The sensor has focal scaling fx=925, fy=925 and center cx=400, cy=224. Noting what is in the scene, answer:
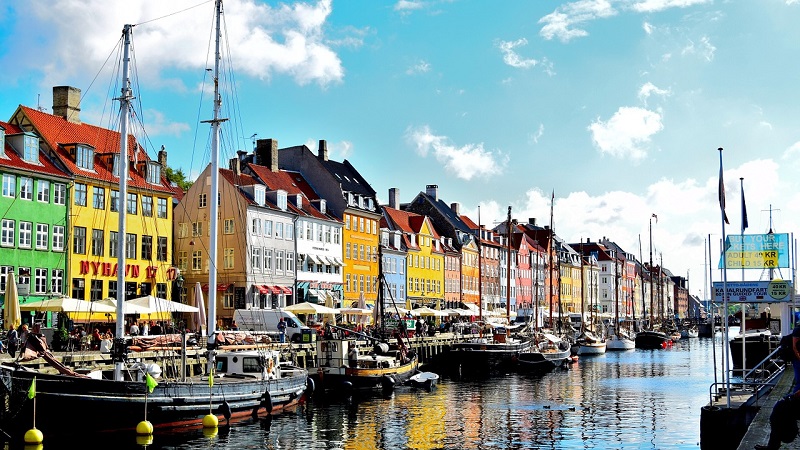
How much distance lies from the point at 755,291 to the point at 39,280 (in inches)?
1688

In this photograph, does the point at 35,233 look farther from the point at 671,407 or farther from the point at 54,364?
the point at 671,407

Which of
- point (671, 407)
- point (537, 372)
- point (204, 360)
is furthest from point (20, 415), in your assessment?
point (537, 372)

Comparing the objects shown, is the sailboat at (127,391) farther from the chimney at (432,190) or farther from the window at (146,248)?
the chimney at (432,190)

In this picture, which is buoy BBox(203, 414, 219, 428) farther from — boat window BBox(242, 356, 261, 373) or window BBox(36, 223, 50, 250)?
window BBox(36, 223, 50, 250)

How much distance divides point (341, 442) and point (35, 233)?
31.9 m

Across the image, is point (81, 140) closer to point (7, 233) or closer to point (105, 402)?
point (7, 233)

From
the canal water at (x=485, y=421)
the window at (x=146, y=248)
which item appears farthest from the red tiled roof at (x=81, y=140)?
the canal water at (x=485, y=421)

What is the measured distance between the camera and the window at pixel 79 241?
190 feet

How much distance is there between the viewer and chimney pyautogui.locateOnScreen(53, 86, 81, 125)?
63.1m

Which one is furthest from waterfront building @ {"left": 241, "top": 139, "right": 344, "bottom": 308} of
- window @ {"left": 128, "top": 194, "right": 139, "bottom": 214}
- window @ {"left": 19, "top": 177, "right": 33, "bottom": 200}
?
window @ {"left": 19, "top": 177, "right": 33, "bottom": 200}

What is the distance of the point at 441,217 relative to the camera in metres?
112

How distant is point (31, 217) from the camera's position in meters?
55.1

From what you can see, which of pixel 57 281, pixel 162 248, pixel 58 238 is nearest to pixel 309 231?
pixel 162 248

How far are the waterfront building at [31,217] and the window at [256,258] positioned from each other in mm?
16290
